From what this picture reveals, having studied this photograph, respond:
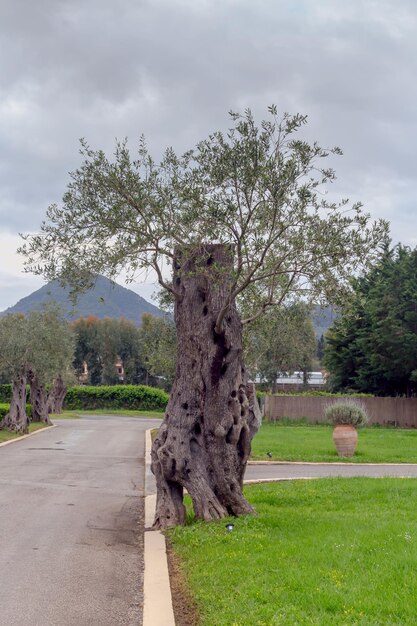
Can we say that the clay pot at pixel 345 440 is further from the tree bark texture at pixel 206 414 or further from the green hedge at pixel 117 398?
the green hedge at pixel 117 398

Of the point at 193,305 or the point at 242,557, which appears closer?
the point at 242,557

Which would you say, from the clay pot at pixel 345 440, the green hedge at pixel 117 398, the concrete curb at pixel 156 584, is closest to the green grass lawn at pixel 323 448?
the clay pot at pixel 345 440

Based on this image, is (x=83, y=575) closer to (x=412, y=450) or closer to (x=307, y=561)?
(x=307, y=561)

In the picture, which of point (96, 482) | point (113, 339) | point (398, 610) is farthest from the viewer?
point (113, 339)

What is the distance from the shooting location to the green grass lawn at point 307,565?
5941mm

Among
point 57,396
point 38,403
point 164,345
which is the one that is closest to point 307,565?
point 164,345

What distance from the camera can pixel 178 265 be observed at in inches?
441

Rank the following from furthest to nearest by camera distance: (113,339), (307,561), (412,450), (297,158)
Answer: (113,339) → (412,450) → (297,158) → (307,561)

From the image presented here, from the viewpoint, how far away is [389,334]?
4181 cm

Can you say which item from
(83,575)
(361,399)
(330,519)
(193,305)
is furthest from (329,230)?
(361,399)

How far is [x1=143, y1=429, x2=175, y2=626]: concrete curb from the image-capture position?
650 cm

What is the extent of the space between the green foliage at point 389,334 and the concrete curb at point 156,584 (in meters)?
28.6

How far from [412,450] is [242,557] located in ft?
60.6

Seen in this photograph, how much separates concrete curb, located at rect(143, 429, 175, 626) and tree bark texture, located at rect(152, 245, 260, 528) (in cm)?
76
